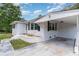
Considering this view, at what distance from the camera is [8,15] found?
3.61m

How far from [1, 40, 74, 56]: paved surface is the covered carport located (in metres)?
0.12

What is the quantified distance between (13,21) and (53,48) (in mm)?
815

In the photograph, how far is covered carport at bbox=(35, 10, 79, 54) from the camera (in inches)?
137

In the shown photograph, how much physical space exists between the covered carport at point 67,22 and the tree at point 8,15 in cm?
39

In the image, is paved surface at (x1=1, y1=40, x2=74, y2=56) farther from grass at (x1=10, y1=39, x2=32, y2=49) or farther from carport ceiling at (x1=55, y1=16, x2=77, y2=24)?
carport ceiling at (x1=55, y1=16, x2=77, y2=24)

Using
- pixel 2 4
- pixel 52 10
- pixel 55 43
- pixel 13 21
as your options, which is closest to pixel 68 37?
pixel 55 43

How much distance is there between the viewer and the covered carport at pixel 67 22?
348 cm

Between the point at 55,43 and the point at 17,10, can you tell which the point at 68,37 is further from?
the point at 17,10

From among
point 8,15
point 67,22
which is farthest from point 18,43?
point 67,22

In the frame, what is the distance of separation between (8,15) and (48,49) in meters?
0.89

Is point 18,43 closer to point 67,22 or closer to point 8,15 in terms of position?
point 8,15

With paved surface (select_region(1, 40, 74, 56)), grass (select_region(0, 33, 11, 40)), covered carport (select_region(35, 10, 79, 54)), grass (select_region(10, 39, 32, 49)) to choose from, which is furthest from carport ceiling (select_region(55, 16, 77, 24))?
grass (select_region(0, 33, 11, 40))

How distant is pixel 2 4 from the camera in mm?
3576

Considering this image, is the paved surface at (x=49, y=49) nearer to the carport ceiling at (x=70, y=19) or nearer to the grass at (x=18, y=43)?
the grass at (x=18, y=43)
